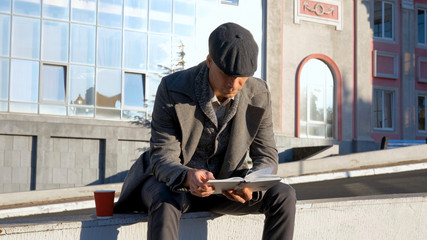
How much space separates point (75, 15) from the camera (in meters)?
19.1

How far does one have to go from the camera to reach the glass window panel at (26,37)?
18.2 m

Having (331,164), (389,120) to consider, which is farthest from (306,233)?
(389,120)

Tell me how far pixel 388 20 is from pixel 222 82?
23296 mm

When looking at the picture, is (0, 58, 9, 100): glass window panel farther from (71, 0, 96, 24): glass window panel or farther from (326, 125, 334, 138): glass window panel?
(326, 125, 334, 138): glass window panel

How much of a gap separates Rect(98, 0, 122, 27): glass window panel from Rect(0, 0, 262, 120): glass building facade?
3 centimetres

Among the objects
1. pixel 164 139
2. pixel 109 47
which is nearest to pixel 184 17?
pixel 109 47

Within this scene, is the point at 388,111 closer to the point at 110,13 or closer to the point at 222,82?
the point at 110,13

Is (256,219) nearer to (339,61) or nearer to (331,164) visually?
(331,164)

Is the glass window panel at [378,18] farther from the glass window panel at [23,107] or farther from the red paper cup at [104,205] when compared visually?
the red paper cup at [104,205]

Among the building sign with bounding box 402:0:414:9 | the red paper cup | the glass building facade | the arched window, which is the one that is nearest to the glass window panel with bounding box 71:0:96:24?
the glass building facade

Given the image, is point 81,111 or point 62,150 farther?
point 81,111

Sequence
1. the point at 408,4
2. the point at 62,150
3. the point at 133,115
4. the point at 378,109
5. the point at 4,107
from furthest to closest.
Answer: the point at 408,4 → the point at 378,109 → the point at 133,115 → the point at 62,150 → the point at 4,107

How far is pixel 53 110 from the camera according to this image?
18.6 meters

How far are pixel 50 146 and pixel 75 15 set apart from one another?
161 inches
